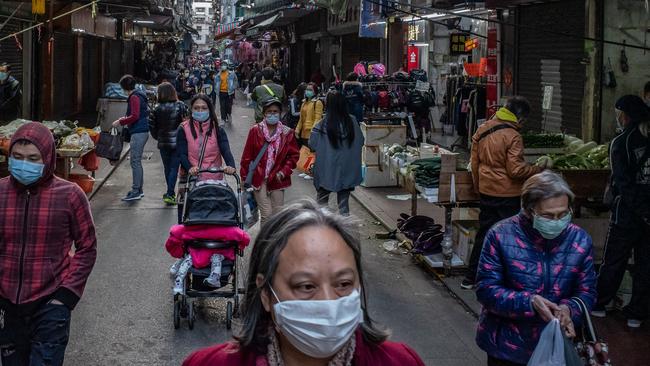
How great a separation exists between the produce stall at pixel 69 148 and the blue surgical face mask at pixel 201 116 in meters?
2.97

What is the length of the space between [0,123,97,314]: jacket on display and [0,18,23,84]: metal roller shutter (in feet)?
41.4

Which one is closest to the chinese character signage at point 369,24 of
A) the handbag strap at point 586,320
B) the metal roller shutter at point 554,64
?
the metal roller shutter at point 554,64

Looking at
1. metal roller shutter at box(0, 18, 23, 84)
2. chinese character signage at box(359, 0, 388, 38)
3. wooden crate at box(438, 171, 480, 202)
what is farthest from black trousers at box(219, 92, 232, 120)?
wooden crate at box(438, 171, 480, 202)

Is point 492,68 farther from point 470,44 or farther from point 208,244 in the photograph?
point 208,244

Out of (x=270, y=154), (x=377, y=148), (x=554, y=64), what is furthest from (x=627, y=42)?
(x=377, y=148)

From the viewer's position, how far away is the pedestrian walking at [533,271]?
14.2 feet

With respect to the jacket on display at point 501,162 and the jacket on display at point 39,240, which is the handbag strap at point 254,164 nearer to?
the jacket on display at point 501,162

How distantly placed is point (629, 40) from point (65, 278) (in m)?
8.07

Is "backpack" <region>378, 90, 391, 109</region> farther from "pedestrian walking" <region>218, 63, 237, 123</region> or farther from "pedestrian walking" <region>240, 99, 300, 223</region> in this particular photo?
"pedestrian walking" <region>218, 63, 237, 123</region>

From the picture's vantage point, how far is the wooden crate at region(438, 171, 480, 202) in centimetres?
880

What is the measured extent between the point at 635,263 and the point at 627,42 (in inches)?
158

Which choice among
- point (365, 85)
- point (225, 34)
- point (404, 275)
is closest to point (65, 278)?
point (404, 275)

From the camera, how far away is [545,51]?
12734 millimetres

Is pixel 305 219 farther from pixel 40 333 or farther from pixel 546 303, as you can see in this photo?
pixel 40 333
